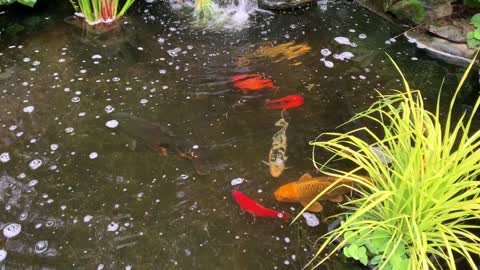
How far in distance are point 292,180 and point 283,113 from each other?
0.71 meters

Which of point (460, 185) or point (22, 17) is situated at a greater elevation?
point (460, 185)

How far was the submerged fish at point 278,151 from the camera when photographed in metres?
2.86

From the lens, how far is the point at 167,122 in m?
3.21

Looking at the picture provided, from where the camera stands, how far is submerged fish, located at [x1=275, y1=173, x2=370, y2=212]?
258cm

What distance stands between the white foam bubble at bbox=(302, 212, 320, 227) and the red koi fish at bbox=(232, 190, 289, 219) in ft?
0.37

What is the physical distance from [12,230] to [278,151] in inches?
67.3

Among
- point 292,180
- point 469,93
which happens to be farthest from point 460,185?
point 469,93

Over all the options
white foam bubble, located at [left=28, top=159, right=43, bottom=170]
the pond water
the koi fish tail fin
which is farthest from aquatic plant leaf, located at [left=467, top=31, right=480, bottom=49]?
white foam bubble, located at [left=28, top=159, right=43, bottom=170]

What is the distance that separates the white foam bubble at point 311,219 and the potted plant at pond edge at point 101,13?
297 cm

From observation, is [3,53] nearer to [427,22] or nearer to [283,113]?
[283,113]

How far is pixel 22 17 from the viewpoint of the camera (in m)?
4.52

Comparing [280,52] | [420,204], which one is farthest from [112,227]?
[280,52]

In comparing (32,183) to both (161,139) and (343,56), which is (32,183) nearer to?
(161,139)

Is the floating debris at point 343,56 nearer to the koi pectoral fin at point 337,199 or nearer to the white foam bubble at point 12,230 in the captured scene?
the koi pectoral fin at point 337,199
